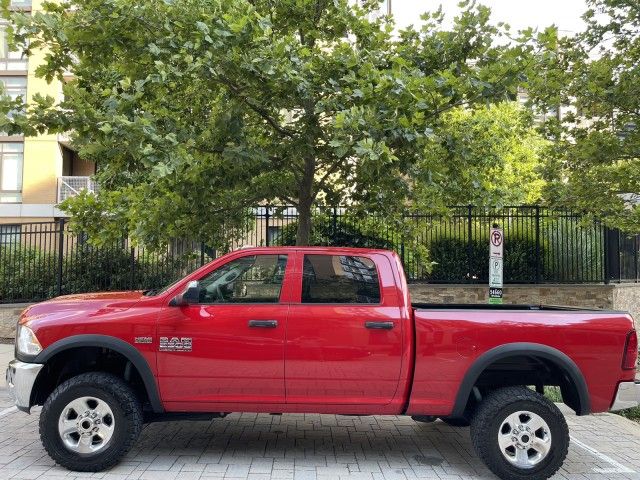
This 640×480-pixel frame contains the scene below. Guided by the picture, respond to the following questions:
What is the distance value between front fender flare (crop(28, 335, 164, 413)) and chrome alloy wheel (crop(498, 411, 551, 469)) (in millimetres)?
3051

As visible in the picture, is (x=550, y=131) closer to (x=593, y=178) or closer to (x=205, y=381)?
(x=593, y=178)

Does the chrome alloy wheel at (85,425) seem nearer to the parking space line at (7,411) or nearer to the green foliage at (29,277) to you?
the parking space line at (7,411)

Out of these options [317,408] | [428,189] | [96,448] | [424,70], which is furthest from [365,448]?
[424,70]

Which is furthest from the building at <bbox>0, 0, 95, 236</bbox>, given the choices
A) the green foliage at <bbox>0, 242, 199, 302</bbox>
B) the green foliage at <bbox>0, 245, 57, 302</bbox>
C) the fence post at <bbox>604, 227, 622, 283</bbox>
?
the fence post at <bbox>604, 227, 622, 283</bbox>

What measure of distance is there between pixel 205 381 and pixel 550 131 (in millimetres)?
7092

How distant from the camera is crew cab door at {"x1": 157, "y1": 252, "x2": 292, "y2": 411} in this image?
16.1 feet

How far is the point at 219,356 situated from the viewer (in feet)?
16.1

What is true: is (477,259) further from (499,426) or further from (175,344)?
(175,344)

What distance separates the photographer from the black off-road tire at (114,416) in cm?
481

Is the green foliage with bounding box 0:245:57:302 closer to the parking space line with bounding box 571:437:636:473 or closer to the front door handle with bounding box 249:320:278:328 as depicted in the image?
the front door handle with bounding box 249:320:278:328

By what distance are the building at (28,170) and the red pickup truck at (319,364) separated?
856 inches

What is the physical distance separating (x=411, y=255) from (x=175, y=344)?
7.96m

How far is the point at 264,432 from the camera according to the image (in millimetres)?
6148

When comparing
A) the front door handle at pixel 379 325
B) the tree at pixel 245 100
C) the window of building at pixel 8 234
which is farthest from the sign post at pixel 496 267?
the window of building at pixel 8 234
